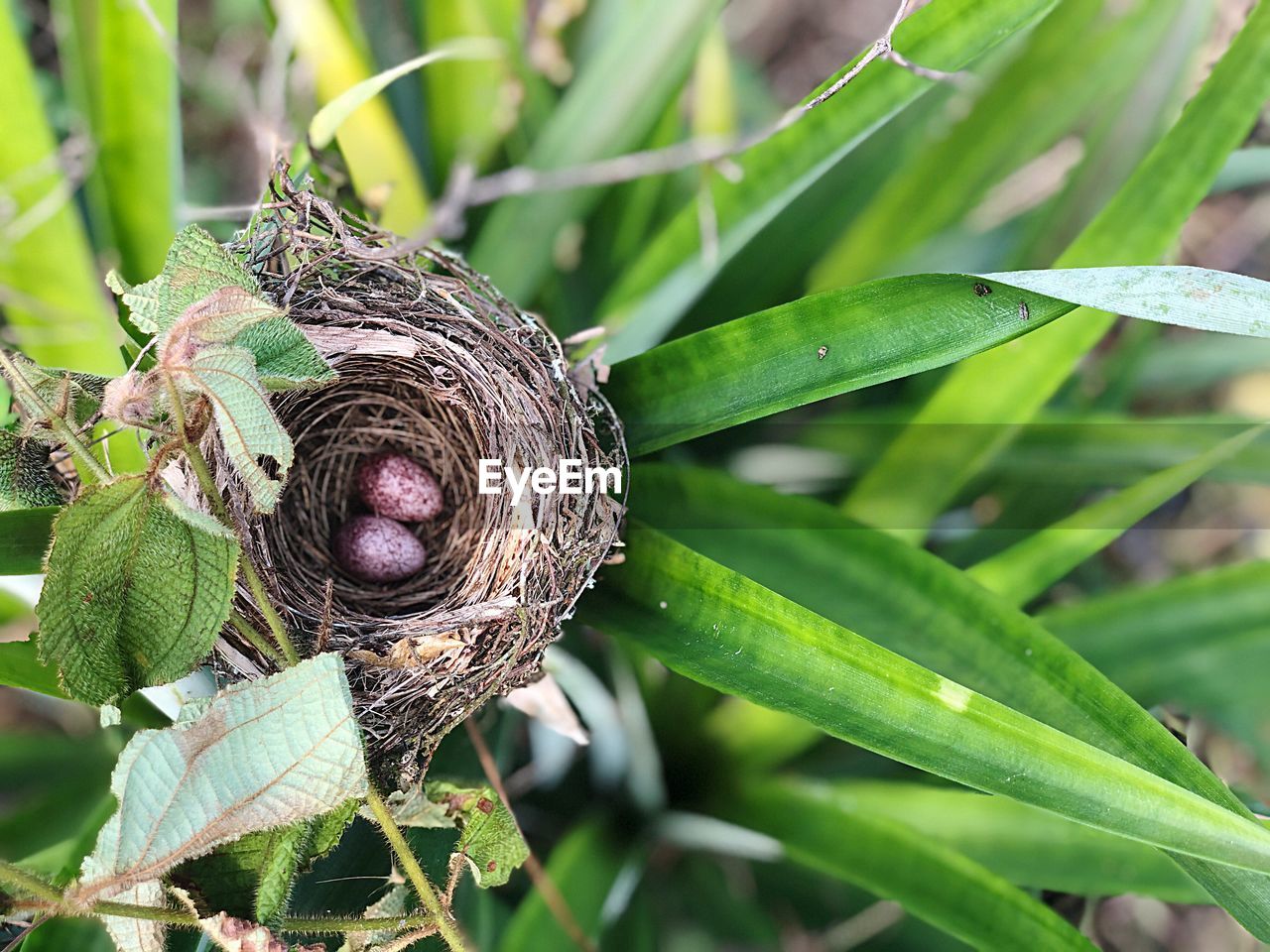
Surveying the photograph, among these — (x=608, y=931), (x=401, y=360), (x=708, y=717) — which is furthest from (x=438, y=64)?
(x=608, y=931)

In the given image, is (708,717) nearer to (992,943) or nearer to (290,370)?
(992,943)

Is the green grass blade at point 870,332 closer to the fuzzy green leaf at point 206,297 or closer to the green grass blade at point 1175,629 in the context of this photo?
the fuzzy green leaf at point 206,297

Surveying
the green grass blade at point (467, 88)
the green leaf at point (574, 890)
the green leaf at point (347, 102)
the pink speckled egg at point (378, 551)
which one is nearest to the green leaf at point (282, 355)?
the green leaf at point (347, 102)

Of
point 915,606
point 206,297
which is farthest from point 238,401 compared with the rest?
point 915,606

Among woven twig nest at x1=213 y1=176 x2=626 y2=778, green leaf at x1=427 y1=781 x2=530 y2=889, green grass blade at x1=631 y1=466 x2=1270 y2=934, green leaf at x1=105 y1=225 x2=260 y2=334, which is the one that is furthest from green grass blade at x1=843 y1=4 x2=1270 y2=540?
green leaf at x1=105 y1=225 x2=260 y2=334

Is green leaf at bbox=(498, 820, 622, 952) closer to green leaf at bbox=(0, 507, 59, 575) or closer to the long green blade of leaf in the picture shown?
the long green blade of leaf
